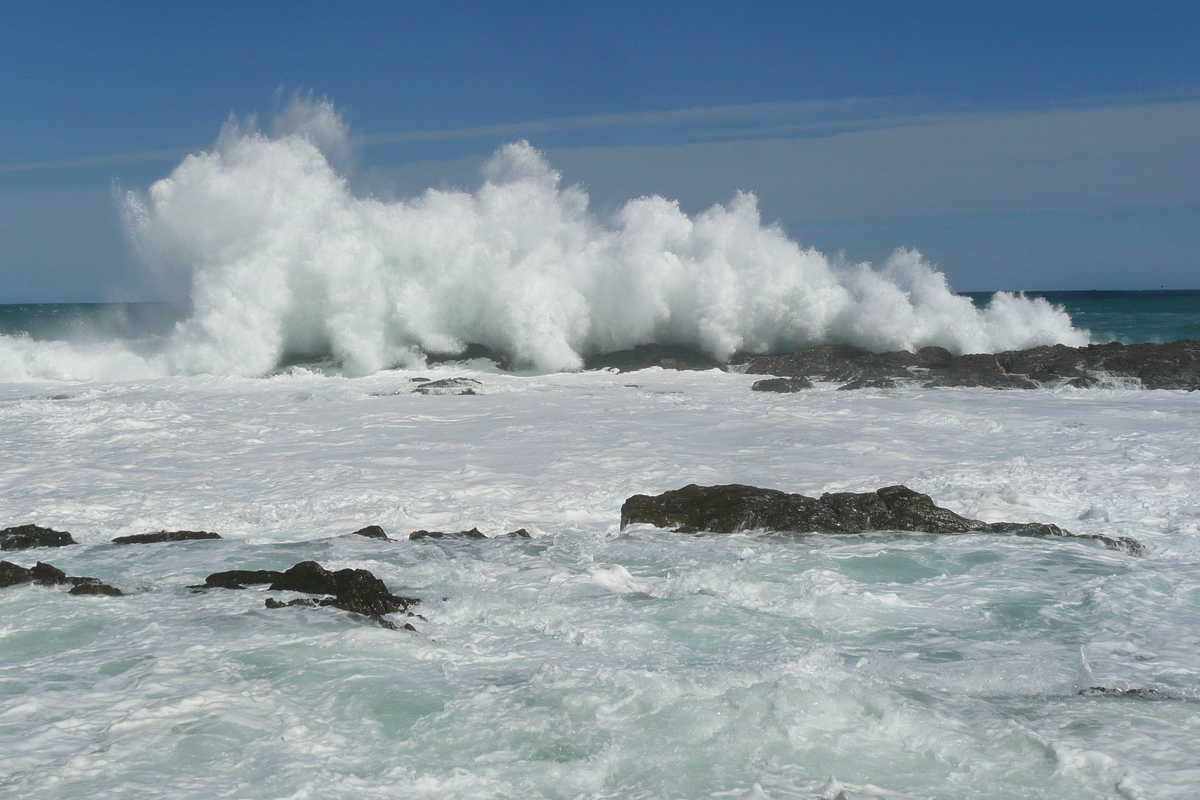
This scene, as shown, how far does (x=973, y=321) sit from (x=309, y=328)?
549 inches

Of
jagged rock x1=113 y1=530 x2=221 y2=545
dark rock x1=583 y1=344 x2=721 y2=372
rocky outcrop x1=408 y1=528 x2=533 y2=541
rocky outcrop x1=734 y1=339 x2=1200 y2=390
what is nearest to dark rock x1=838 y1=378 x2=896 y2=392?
rocky outcrop x1=734 y1=339 x2=1200 y2=390

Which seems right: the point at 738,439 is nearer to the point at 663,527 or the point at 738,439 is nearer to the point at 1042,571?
the point at 663,527

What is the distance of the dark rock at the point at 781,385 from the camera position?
1532cm

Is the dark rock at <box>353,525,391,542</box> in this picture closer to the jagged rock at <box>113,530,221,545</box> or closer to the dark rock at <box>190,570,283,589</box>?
the jagged rock at <box>113,530,221,545</box>

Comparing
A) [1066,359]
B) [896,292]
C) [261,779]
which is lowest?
[261,779]

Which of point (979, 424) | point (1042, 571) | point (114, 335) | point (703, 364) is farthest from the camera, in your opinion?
point (114, 335)

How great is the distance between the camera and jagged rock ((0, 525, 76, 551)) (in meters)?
6.70

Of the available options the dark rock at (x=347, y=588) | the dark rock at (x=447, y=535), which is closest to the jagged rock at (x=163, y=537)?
the dark rock at (x=447, y=535)

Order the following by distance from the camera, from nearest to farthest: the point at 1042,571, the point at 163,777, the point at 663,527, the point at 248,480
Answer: the point at 163,777 → the point at 1042,571 → the point at 663,527 → the point at 248,480

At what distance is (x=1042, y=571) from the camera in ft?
19.6

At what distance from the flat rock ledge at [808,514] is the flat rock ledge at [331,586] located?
2.44 metres

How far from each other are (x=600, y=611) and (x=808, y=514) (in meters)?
2.39

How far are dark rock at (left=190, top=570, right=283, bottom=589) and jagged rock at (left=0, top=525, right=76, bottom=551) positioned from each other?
1809 millimetres

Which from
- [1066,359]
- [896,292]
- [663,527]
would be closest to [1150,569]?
[663,527]
